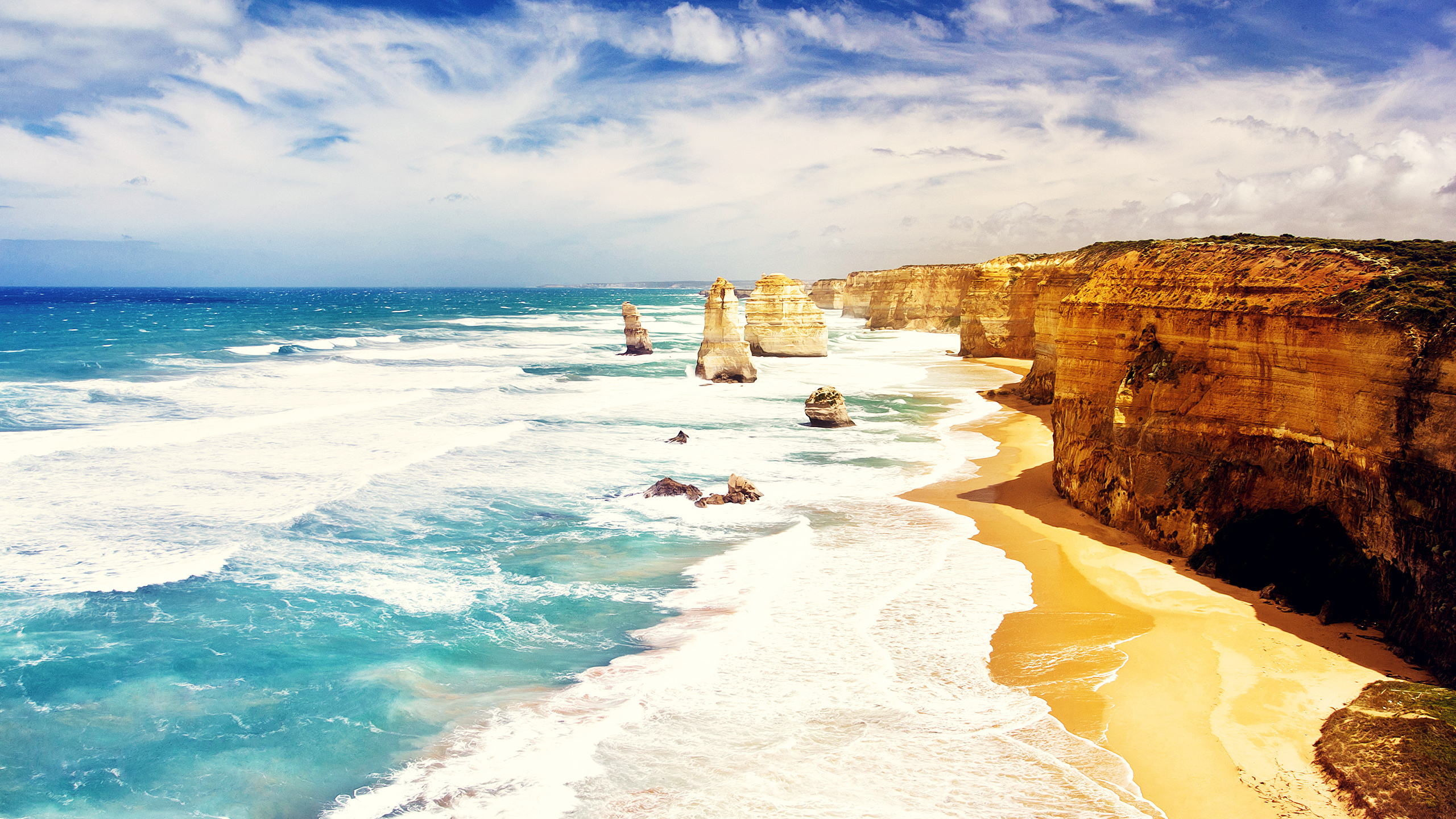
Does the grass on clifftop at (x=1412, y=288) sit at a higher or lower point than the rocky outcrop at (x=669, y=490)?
higher

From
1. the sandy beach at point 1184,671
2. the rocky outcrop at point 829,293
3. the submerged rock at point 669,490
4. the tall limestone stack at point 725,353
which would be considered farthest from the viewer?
the rocky outcrop at point 829,293

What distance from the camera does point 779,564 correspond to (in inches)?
499

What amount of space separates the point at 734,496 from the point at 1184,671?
942 centimetres

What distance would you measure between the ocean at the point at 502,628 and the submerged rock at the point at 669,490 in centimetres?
55

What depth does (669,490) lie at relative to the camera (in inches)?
663

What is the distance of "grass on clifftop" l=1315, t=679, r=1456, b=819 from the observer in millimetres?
5844

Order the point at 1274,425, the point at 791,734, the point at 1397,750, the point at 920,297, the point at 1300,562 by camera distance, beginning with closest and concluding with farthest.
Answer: the point at 1397,750 < the point at 791,734 < the point at 1300,562 < the point at 1274,425 < the point at 920,297

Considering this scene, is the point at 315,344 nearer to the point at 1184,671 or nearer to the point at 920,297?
the point at 920,297

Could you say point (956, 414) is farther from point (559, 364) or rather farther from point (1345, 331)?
point (559, 364)

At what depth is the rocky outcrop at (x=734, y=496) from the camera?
1622 cm

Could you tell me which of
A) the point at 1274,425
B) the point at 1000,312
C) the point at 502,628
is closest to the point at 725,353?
the point at 1000,312

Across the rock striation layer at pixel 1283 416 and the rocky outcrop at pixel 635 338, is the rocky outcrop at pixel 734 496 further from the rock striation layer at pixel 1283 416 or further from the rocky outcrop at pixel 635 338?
the rocky outcrop at pixel 635 338

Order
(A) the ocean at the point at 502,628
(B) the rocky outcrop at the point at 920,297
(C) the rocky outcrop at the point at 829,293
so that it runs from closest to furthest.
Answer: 1. (A) the ocean at the point at 502,628
2. (B) the rocky outcrop at the point at 920,297
3. (C) the rocky outcrop at the point at 829,293

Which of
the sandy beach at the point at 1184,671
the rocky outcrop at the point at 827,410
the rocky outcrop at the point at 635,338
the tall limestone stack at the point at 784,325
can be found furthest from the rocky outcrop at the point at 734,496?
the rocky outcrop at the point at 635,338
